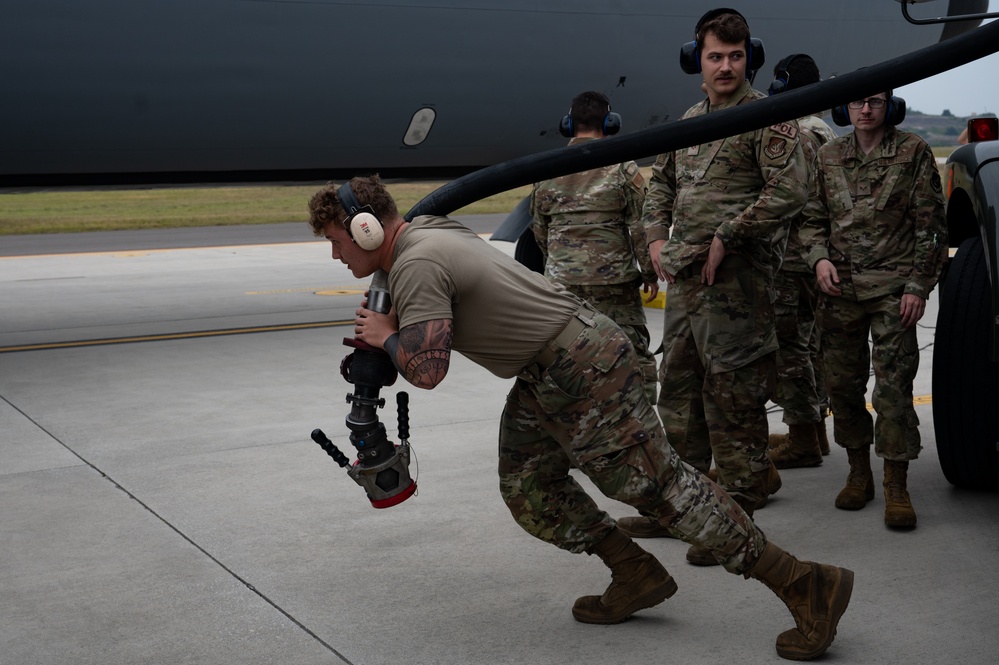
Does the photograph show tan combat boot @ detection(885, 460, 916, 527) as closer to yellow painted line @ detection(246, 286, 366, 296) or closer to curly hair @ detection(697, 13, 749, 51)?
curly hair @ detection(697, 13, 749, 51)

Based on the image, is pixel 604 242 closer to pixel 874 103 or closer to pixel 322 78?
pixel 874 103

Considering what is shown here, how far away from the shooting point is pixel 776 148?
15.0ft

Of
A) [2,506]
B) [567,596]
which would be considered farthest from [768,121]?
[2,506]

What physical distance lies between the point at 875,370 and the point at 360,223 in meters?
2.67

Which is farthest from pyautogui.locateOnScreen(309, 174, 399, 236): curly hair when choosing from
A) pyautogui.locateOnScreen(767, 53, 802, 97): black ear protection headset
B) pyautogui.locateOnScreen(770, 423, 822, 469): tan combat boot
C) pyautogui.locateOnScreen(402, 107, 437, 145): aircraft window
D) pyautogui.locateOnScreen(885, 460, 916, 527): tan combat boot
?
pyautogui.locateOnScreen(402, 107, 437, 145): aircraft window

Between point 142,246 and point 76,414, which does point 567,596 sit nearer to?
point 76,414

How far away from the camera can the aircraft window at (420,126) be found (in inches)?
377

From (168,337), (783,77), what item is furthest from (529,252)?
(783,77)

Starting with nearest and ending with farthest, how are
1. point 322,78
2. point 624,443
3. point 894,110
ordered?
point 624,443 < point 894,110 < point 322,78

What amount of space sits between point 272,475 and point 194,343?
4.05m

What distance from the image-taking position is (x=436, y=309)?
10.7ft

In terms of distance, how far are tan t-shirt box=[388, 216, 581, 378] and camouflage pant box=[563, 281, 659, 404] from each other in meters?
2.30

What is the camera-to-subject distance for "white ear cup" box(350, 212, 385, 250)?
3.35 meters

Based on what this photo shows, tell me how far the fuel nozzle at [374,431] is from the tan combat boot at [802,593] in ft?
3.66
